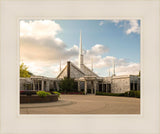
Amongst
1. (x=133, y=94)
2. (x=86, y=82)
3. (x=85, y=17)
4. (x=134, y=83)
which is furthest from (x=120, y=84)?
(x=85, y=17)

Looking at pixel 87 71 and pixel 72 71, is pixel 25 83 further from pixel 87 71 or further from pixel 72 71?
pixel 87 71

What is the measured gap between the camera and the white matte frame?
313cm

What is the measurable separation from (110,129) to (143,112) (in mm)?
785

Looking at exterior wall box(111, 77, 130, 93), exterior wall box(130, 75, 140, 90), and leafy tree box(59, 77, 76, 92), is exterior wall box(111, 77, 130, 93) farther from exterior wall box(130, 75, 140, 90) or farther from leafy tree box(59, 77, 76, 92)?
leafy tree box(59, 77, 76, 92)

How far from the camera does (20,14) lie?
328 cm

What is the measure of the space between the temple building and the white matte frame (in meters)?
12.9

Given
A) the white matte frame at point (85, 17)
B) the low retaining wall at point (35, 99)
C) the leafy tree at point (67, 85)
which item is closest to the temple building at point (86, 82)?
the leafy tree at point (67, 85)

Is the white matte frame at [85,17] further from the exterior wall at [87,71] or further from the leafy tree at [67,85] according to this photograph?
the exterior wall at [87,71]

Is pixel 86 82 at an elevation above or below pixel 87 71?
below

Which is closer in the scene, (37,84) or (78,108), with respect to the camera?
(78,108)

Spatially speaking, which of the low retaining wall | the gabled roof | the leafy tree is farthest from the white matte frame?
the gabled roof

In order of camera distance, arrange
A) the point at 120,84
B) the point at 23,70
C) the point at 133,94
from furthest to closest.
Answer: the point at 23,70 → the point at 120,84 → the point at 133,94

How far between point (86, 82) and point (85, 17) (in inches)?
594

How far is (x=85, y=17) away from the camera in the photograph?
130 inches
